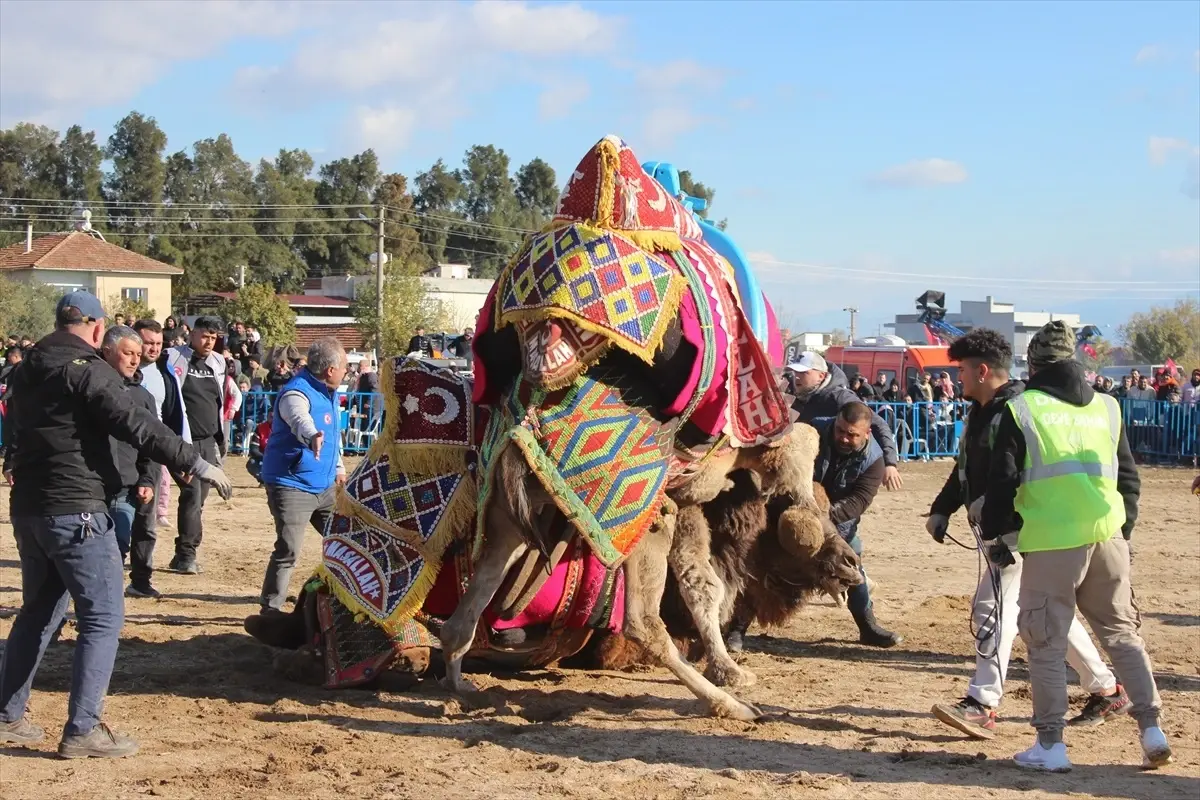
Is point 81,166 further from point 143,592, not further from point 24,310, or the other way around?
point 143,592

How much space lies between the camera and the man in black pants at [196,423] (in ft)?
32.8

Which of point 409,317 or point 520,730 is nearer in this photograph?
point 520,730

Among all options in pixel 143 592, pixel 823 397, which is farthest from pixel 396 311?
pixel 823 397

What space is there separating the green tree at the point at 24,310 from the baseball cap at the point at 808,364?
35.7 m

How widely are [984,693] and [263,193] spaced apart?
2661 inches

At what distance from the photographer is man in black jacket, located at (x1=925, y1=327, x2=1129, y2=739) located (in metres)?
6.05

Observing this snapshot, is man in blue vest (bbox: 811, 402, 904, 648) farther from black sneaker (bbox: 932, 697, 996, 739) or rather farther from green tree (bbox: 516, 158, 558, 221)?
green tree (bbox: 516, 158, 558, 221)

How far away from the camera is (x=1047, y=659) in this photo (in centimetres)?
546

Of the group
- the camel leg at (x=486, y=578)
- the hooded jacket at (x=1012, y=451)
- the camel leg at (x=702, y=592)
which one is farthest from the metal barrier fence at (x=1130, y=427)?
the camel leg at (x=486, y=578)

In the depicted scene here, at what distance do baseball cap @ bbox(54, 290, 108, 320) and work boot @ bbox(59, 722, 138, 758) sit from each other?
1.76 m

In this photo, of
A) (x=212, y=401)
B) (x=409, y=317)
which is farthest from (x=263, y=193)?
(x=212, y=401)

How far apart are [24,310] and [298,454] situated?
37767 mm

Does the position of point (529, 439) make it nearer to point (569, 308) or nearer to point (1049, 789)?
point (569, 308)

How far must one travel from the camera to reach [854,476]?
808 centimetres
